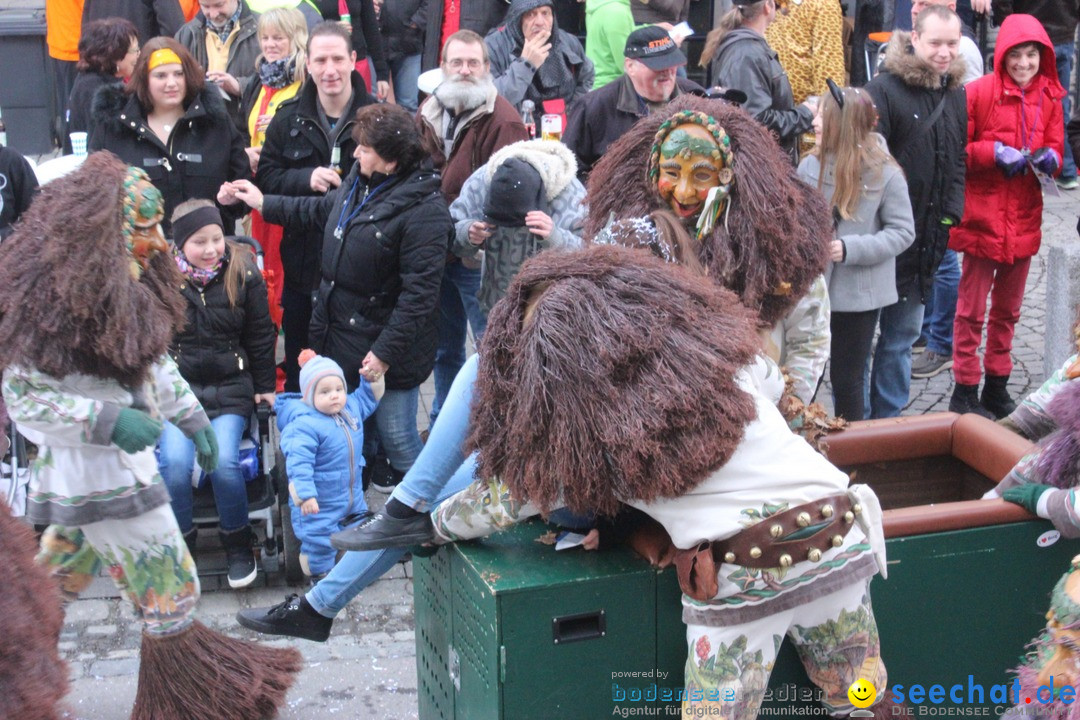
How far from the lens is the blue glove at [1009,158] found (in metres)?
6.74

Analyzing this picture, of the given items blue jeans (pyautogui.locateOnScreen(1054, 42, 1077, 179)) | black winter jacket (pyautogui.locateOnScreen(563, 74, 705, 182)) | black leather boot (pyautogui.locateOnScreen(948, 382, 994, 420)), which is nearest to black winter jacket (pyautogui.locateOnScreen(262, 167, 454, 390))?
black winter jacket (pyautogui.locateOnScreen(563, 74, 705, 182))

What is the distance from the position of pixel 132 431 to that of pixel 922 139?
4183 mm

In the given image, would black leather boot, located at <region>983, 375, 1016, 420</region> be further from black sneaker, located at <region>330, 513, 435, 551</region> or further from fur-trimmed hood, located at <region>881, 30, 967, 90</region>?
black sneaker, located at <region>330, 513, 435, 551</region>

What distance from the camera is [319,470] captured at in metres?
5.38

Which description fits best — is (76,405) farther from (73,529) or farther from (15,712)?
(15,712)

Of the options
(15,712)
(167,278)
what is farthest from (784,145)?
(15,712)

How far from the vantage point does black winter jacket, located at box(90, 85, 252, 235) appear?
6426mm

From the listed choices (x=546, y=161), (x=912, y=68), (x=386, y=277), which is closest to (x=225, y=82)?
(x=386, y=277)

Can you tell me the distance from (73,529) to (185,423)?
0.55 metres

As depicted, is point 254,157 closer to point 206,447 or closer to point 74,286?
point 206,447

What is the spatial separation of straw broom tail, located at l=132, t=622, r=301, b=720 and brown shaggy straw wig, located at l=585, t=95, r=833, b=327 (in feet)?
6.51

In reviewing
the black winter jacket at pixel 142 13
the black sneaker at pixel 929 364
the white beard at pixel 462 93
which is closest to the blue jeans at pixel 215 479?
the white beard at pixel 462 93

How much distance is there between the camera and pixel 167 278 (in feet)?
14.9

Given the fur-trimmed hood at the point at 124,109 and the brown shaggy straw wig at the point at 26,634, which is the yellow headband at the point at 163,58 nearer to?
the fur-trimmed hood at the point at 124,109
